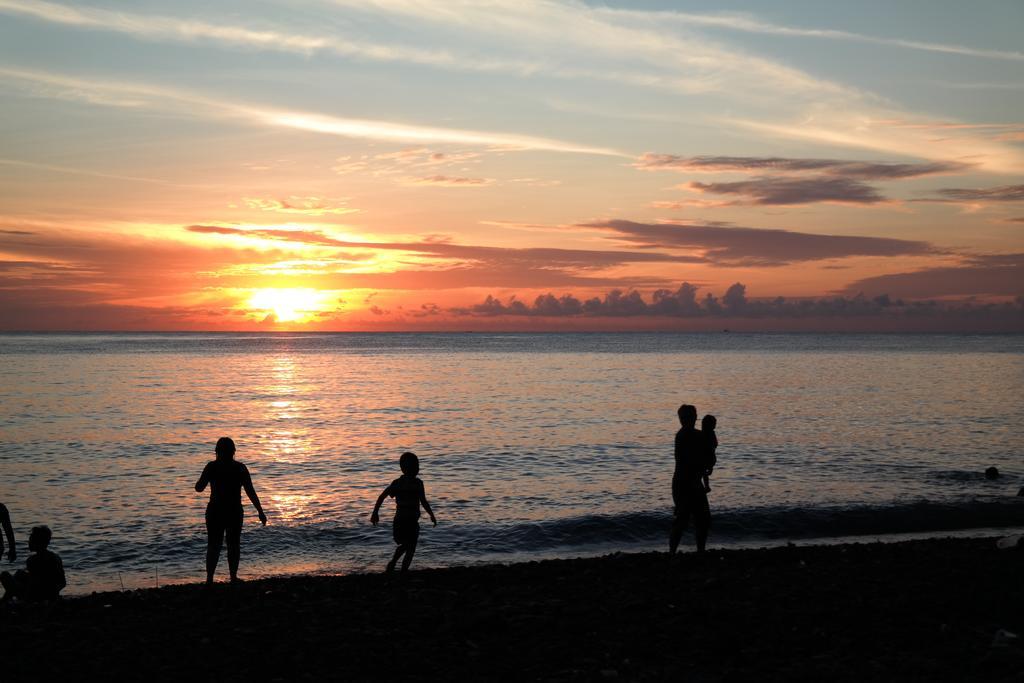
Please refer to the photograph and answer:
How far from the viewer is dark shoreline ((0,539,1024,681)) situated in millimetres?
8570

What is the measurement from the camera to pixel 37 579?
12.2 m

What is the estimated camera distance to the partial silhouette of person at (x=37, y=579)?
1216 centimetres

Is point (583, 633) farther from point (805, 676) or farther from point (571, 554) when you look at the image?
point (571, 554)

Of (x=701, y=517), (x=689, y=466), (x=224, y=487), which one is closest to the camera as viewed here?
(x=224, y=487)

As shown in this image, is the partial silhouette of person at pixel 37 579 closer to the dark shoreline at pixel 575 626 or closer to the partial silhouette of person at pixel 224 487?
the dark shoreline at pixel 575 626

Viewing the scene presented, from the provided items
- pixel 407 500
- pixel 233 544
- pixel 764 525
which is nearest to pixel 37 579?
pixel 233 544

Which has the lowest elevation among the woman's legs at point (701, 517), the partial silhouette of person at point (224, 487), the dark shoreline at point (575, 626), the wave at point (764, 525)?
the wave at point (764, 525)

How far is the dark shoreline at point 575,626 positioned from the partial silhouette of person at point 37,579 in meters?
0.58

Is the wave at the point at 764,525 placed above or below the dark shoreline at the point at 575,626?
below

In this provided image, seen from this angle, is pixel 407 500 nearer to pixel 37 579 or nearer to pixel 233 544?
pixel 233 544

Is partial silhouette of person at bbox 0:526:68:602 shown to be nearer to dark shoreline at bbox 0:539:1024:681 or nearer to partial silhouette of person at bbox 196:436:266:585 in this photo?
dark shoreline at bbox 0:539:1024:681

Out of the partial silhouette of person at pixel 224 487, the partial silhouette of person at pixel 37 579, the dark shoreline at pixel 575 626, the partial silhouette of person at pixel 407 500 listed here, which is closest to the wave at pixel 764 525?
the dark shoreline at pixel 575 626

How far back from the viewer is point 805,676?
809 centimetres

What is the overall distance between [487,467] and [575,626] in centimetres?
1969
